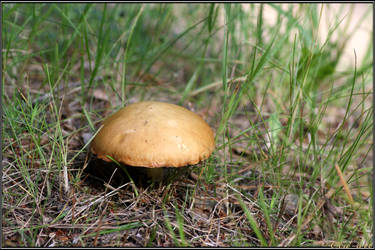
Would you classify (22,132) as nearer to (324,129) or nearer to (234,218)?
(234,218)

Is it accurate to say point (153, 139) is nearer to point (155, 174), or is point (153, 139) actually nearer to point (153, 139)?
point (153, 139)

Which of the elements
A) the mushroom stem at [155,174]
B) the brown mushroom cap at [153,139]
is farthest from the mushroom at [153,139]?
the mushroom stem at [155,174]

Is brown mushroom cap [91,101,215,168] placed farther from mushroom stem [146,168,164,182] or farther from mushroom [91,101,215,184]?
mushroom stem [146,168,164,182]

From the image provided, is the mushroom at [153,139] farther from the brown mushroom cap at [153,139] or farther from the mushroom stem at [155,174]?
the mushroom stem at [155,174]

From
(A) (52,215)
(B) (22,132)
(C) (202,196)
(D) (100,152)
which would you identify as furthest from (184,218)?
(B) (22,132)

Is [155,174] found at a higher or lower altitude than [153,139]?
lower

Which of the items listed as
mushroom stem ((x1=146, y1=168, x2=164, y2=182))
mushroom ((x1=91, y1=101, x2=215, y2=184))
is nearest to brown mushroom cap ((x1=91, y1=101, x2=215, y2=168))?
mushroom ((x1=91, y1=101, x2=215, y2=184))


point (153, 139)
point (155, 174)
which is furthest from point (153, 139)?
point (155, 174)

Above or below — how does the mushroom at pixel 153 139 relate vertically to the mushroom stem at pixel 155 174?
above
